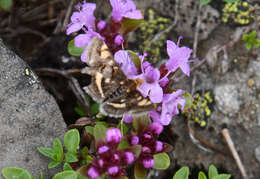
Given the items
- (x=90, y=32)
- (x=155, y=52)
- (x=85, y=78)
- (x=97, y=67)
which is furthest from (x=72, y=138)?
(x=155, y=52)

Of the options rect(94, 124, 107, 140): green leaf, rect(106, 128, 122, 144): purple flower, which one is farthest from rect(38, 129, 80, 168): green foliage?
rect(106, 128, 122, 144): purple flower

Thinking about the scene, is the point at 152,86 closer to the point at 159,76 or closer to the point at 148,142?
the point at 159,76

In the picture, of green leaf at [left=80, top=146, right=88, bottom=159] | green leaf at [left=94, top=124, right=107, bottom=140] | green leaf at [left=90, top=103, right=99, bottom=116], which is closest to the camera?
green leaf at [left=94, top=124, right=107, bottom=140]

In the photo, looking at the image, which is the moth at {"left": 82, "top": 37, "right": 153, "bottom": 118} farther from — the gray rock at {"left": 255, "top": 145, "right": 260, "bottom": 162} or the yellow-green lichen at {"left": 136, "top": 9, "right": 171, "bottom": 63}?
the gray rock at {"left": 255, "top": 145, "right": 260, "bottom": 162}

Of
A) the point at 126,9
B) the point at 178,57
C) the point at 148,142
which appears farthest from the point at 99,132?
the point at 126,9

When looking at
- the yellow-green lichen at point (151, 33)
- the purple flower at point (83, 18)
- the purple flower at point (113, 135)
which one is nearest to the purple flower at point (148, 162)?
the purple flower at point (113, 135)

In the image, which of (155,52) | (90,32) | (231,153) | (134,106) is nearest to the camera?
(134,106)

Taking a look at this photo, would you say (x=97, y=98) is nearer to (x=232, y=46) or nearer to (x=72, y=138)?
(x=72, y=138)
